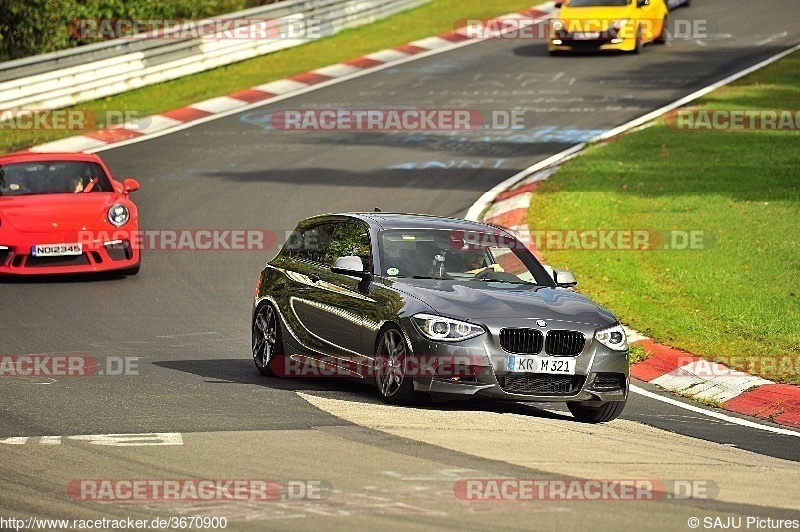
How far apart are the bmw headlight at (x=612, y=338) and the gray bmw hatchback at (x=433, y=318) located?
0.01m

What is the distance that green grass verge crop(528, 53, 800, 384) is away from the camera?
47.9 feet

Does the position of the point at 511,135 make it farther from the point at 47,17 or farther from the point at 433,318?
the point at 433,318

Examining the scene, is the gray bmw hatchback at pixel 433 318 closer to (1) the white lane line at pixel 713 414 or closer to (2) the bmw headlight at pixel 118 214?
(1) the white lane line at pixel 713 414

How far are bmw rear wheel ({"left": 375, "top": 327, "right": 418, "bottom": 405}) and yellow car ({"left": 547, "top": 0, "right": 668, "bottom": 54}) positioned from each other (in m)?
22.7

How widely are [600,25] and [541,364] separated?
23302 millimetres

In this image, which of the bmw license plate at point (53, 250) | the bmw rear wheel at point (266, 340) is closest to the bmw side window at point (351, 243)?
the bmw rear wheel at point (266, 340)

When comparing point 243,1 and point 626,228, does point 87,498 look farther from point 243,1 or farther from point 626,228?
point 243,1

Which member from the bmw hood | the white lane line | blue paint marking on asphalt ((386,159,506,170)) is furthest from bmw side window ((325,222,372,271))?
blue paint marking on asphalt ((386,159,506,170))

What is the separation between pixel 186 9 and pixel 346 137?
10703 millimetres

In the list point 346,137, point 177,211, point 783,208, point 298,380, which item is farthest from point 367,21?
point 298,380

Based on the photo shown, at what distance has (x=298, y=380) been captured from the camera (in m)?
12.6

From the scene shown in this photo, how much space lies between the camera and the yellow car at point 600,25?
3309 centimetres

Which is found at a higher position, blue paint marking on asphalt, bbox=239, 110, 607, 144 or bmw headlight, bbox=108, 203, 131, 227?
bmw headlight, bbox=108, 203, 131, 227

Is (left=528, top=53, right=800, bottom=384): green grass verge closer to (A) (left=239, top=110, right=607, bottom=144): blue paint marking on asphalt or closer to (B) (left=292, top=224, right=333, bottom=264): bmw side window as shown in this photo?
(A) (left=239, top=110, right=607, bottom=144): blue paint marking on asphalt
